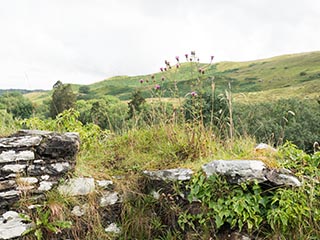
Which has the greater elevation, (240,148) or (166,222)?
(240,148)

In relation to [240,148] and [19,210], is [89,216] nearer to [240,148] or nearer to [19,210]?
[19,210]

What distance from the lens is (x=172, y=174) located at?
3.75 meters

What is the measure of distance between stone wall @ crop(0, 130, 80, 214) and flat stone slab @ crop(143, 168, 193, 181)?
3.36ft

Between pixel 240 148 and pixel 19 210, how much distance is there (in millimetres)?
2775

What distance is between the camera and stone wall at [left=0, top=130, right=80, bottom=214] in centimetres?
336

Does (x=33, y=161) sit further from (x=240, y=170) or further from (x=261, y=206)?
(x=261, y=206)

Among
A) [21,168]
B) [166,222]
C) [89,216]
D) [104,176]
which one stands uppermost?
[21,168]

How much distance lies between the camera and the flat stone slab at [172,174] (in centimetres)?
366

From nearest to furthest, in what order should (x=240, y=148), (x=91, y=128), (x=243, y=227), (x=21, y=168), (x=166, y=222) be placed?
(x=243, y=227)
(x=21, y=168)
(x=166, y=222)
(x=240, y=148)
(x=91, y=128)

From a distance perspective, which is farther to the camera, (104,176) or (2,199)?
(104,176)

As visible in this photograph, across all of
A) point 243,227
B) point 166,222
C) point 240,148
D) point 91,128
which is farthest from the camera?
point 91,128

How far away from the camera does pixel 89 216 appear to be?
3.56 meters

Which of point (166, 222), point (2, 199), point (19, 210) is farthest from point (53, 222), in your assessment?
point (166, 222)

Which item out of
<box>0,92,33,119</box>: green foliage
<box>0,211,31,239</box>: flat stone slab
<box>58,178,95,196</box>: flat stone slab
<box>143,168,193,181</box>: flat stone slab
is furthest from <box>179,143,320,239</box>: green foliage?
<box>0,92,33,119</box>: green foliage
